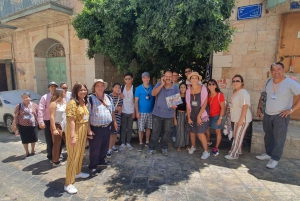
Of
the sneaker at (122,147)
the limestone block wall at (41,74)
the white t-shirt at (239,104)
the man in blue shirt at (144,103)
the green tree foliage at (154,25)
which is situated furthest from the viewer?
the limestone block wall at (41,74)

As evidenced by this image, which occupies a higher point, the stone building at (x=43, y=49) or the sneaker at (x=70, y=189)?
the stone building at (x=43, y=49)

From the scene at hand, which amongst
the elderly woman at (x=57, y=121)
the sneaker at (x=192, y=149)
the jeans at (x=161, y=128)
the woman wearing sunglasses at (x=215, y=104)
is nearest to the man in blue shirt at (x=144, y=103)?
the jeans at (x=161, y=128)

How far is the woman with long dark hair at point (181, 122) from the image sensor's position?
13.8 ft

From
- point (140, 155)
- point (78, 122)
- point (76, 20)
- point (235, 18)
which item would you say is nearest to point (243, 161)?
point (140, 155)

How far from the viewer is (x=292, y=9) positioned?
4.44 m

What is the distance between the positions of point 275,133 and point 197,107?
5.07 feet

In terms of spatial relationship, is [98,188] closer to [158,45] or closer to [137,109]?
[137,109]

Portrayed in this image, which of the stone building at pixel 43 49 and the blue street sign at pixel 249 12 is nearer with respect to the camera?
the blue street sign at pixel 249 12

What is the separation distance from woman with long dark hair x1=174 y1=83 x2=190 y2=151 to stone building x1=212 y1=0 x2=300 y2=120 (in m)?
1.59

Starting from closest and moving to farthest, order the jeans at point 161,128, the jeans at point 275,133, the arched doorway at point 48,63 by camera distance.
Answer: the jeans at point 275,133 < the jeans at point 161,128 < the arched doorway at point 48,63

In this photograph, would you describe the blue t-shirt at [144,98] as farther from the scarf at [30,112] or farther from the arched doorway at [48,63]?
the arched doorway at [48,63]

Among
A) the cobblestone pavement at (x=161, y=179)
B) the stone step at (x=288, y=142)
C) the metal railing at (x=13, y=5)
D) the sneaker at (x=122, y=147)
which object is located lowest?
A: the cobblestone pavement at (x=161, y=179)

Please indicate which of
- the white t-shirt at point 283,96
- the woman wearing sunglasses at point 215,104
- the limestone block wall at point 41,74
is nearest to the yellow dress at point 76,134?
the woman wearing sunglasses at point 215,104

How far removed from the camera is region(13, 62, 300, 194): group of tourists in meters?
3.06
